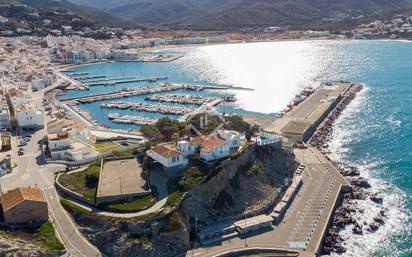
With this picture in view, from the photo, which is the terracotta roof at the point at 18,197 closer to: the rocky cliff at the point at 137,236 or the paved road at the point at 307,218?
the rocky cliff at the point at 137,236

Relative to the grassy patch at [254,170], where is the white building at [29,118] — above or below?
above

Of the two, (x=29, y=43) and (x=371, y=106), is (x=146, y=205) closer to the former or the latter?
(x=371, y=106)

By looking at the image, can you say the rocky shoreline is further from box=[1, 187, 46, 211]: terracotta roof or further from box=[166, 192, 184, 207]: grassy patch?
box=[1, 187, 46, 211]: terracotta roof

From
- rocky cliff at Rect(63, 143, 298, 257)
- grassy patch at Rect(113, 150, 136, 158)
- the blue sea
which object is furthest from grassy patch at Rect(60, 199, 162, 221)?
the blue sea

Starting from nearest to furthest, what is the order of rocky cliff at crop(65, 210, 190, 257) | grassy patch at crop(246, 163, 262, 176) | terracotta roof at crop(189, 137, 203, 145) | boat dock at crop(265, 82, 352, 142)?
rocky cliff at crop(65, 210, 190, 257) < terracotta roof at crop(189, 137, 203, 145) < grassy patch at crop(246, 163, 262, 176) < boat dock at crop(265, 82, 352, 142)

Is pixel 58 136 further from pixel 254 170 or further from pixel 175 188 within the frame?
pixel 254 170

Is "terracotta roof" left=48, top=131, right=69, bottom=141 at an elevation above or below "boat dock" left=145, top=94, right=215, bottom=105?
above

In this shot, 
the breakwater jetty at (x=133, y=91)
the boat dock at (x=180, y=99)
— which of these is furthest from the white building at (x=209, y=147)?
the breakwater jetty at (x=133, y=91)
